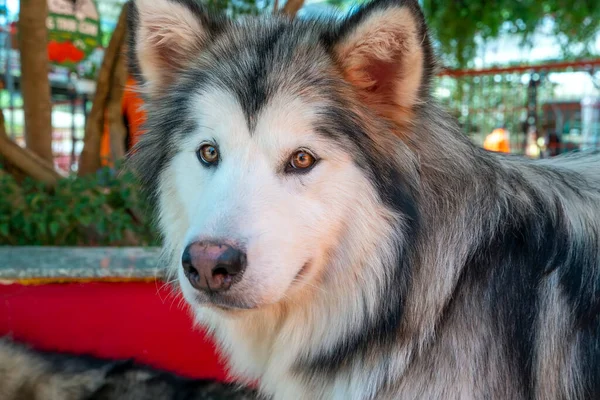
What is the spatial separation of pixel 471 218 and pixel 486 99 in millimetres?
7150

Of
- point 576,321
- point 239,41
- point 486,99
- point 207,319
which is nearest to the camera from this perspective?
point 576,321

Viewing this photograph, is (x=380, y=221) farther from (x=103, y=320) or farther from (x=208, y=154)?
(x=103, y=320)

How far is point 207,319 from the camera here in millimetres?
2475

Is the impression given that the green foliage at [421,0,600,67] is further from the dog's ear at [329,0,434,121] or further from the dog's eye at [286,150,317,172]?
the dog's eye at [286,150,317,172]

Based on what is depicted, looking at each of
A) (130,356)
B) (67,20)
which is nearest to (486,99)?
(67,20)

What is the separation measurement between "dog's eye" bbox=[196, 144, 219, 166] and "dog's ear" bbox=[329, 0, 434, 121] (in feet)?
1.74

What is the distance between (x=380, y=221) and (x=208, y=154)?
2.10 feet

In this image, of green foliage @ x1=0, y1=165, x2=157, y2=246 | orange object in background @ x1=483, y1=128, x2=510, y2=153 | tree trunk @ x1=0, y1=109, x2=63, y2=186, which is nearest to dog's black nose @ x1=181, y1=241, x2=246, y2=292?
green foliage @ x1=0, y1=165, x2=157, y2=246

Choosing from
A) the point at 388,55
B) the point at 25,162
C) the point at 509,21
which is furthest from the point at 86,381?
the point at 509,21

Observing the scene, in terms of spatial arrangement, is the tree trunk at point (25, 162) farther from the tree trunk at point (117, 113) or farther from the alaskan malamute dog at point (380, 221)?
the alaskan malamute dog at point (380, 221)

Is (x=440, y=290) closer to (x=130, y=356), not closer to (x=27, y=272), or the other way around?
(x=130, y=356)

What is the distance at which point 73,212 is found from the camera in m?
4.23

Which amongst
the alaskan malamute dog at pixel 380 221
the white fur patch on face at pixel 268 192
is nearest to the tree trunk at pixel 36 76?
the alaskan malamute dog at pixel 380 221

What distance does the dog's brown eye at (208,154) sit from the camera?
6.88 feet
